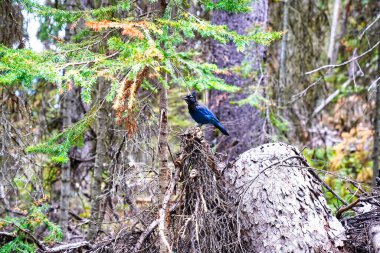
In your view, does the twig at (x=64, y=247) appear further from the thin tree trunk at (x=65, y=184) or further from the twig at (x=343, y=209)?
the twig at (x=343, y=209)

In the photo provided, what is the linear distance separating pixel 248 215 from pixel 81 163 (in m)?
3.86

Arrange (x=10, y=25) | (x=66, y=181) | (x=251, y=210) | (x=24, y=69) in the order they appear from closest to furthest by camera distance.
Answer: (x=24, y=69) → (x=251, y=210) → (x=10, y=25) → (x=66, y=181)

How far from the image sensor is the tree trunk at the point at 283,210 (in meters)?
3.91

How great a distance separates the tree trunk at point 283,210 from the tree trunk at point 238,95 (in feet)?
9.73

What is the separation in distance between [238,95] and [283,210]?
145 inches

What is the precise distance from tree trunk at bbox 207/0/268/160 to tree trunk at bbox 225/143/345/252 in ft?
9.73

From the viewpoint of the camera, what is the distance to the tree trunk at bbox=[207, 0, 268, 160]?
7.39 m

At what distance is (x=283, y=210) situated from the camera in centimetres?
404

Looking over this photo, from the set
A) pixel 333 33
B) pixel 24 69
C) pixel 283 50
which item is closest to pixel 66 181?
pixel 24 69

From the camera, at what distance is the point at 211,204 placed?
12.6 feet

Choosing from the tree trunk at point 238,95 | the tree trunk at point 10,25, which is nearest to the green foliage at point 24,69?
the tree trunk at point 10,25

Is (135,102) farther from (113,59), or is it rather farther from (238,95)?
(238,95)

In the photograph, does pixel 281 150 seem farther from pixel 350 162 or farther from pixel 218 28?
pixel 350 162

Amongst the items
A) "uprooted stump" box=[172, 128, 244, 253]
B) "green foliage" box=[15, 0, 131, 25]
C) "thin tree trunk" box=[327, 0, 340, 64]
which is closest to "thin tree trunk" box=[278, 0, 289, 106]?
"uprooted stump" box=[172, 128, 244, 253]
